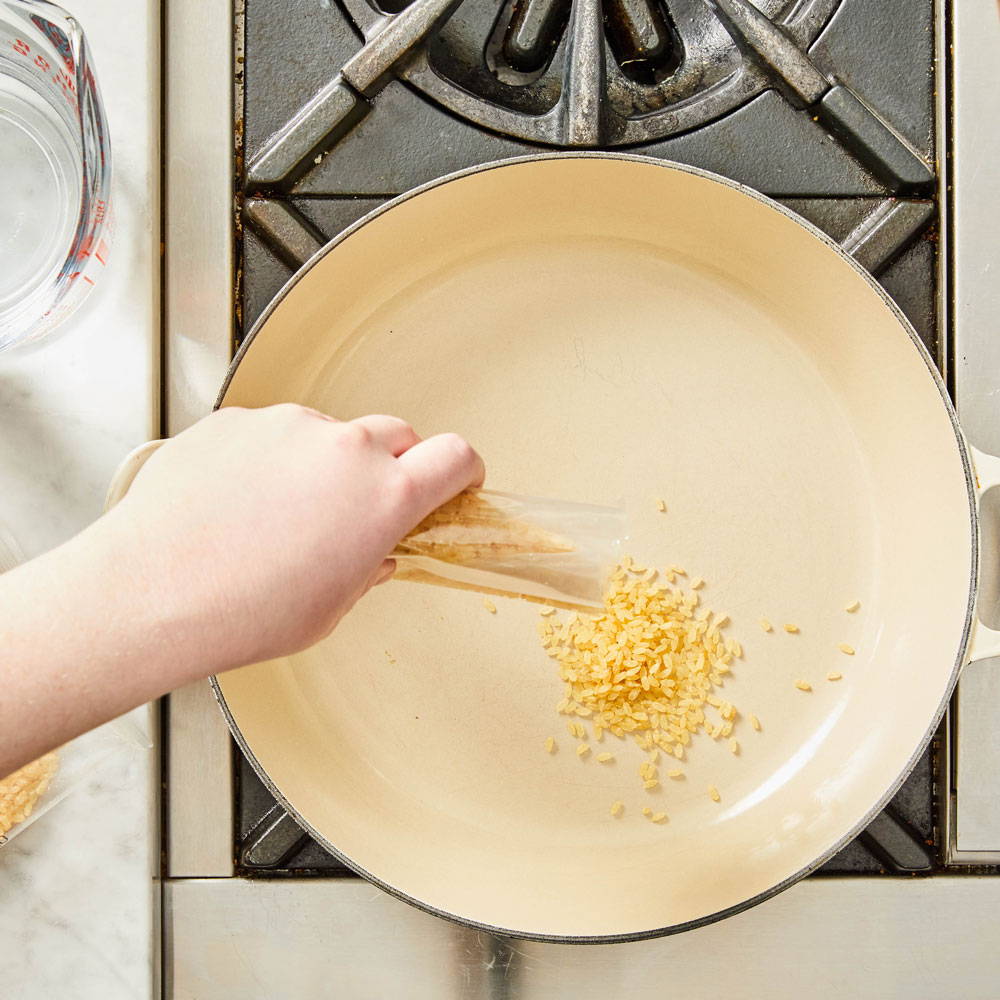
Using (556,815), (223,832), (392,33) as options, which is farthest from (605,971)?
(392,33)

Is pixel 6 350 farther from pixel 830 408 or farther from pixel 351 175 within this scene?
pixel 830 408

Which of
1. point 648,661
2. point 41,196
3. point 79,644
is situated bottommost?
point 648,661

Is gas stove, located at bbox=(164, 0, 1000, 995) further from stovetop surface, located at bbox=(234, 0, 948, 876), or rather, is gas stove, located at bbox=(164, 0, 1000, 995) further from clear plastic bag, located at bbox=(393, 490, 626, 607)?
clear plastic bag, located at bbox=(393, 490, 626, 607)

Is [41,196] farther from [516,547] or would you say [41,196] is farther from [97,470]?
[516,547]

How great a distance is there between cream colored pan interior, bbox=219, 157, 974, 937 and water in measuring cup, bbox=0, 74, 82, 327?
171 millimetres

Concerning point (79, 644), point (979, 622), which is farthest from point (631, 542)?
point (79, 644)

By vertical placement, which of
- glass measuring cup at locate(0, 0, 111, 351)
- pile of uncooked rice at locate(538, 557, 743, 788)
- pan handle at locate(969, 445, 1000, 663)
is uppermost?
glass measuring cup at locate(0, 0, 111, 351)

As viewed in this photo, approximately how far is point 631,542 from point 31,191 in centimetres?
46

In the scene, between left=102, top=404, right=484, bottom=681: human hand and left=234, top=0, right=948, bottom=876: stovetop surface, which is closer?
left=102, top=404, right=484, bottom=681: human hand

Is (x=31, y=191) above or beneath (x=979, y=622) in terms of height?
above

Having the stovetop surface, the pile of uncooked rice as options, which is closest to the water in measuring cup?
the stovetop surface

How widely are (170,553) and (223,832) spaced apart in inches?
12.3

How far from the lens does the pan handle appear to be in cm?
55

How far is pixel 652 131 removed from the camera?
588 millimetres
